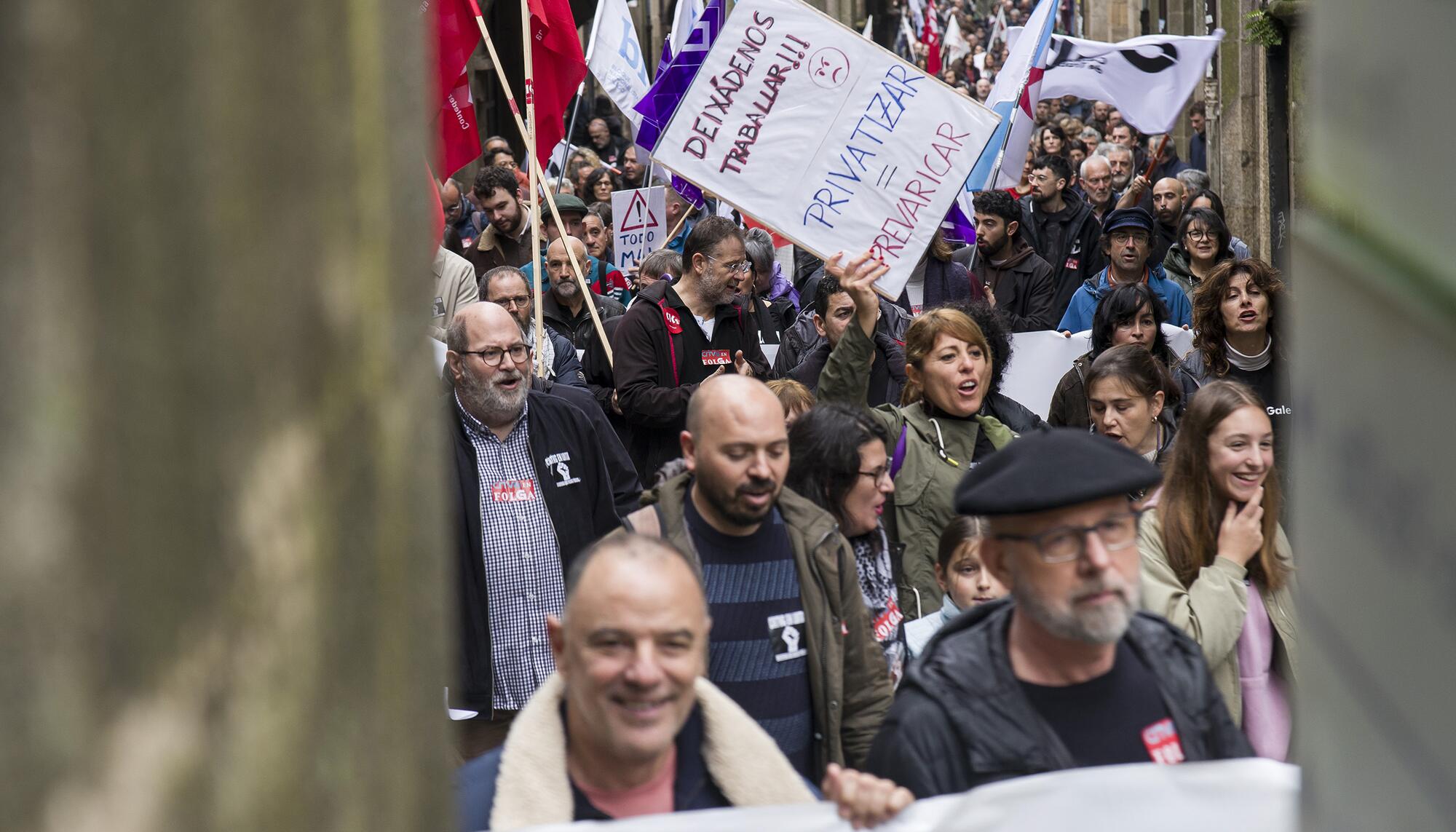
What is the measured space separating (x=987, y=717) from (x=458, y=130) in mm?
7558

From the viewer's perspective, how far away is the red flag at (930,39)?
93.6 ft

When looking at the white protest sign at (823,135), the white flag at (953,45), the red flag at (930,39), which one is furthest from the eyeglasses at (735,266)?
the white flag at (953,45)

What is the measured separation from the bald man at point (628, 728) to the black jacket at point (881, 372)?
15.1ft

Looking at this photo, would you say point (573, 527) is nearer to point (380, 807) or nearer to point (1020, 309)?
point (380, 807)

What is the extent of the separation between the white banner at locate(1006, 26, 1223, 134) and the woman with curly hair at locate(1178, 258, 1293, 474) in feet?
25.4

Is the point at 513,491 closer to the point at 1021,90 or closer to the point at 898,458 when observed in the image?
the point at 898,458

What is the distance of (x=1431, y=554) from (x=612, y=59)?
13519 millimetres

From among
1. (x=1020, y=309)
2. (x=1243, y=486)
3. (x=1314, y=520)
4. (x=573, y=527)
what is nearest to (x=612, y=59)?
(x=1020, y=309)

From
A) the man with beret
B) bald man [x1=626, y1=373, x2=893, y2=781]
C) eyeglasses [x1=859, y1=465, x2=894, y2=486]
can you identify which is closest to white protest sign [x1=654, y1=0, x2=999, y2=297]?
eyeglasses [x1=859, y1=465, x2=894, y2=486]

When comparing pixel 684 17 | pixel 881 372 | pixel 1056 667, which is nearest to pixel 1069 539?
pixel 1056 667

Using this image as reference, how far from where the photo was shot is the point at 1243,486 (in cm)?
425

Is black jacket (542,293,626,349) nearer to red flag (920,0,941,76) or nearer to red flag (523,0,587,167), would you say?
red flag (523,0,587,167)

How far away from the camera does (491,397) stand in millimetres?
5359

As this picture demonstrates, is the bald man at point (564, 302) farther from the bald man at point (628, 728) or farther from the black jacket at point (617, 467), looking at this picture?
the bald man at point (628, 728)
